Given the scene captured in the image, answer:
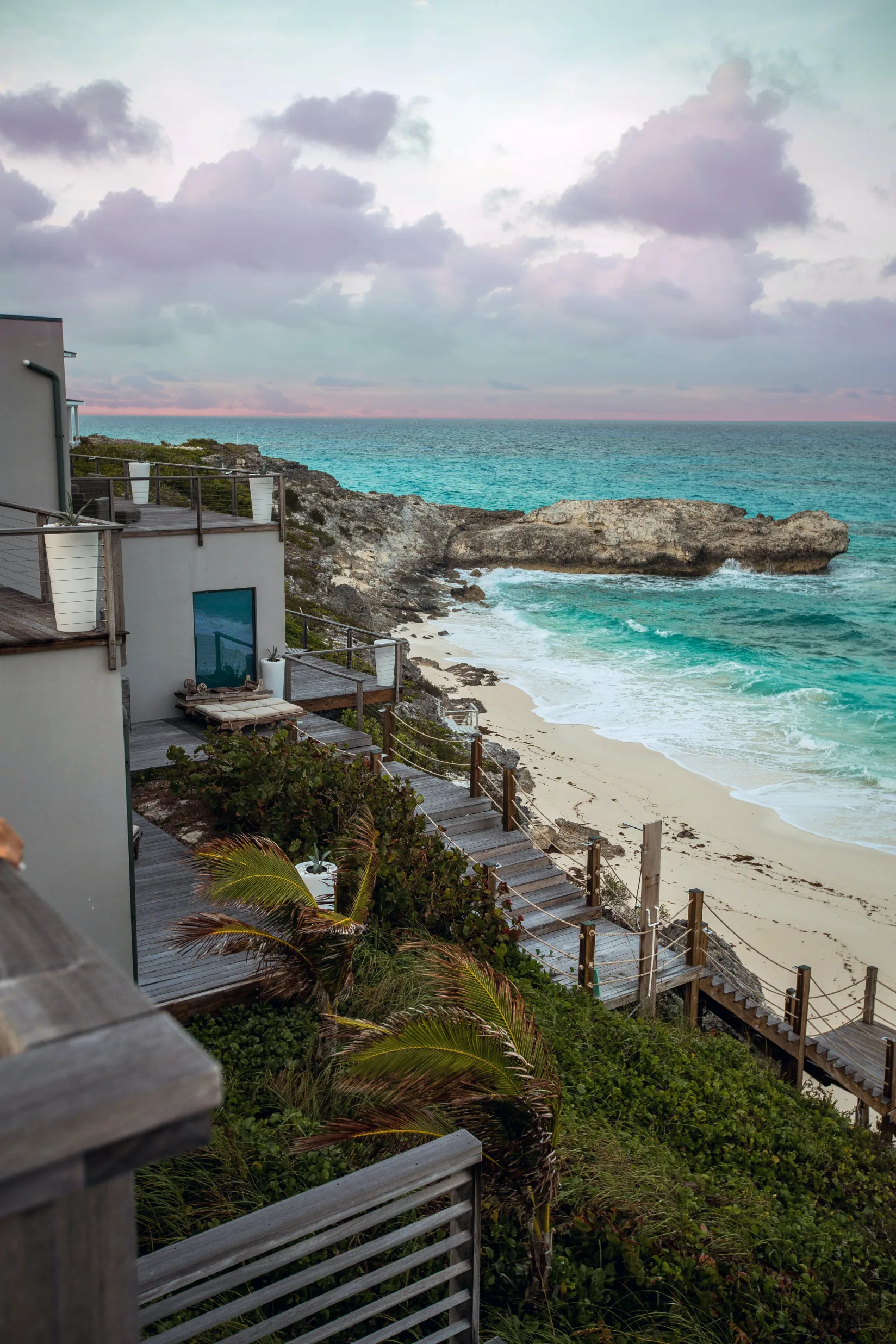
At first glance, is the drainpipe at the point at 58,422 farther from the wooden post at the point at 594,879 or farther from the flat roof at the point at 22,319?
the wooden post at the point at 594,879

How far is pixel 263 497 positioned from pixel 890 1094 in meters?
13.3

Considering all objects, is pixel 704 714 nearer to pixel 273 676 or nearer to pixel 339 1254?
pixel 273 676

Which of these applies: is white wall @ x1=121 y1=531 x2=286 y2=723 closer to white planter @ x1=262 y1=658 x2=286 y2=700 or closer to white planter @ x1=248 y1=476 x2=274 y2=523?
white planter @ x1=248 y1=476 x2=274 y2=523

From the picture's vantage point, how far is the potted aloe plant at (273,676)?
1653 centimetres

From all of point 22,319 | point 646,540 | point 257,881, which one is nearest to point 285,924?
point 257,881

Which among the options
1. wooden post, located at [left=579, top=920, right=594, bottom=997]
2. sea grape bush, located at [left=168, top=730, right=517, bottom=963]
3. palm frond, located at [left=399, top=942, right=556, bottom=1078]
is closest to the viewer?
palm frond, located at [left=399, top=942, right=556, bottom=1078]

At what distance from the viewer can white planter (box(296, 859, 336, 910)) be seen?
9297 millimetres

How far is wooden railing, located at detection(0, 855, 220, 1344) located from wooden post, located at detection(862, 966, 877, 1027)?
1405 cm

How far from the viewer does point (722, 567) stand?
5647 centimetres

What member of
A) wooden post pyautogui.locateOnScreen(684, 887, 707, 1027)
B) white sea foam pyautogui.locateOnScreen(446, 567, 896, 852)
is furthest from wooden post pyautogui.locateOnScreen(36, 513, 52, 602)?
white sea foam pyautogui.locateOnScreen(446, 567, 896, 852)

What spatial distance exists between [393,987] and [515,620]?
3385 centimetres

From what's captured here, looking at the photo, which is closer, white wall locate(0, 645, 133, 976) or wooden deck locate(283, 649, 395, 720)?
white wall locate(0, 645, 133, 976)

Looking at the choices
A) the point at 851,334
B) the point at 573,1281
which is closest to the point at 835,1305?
the point at 573,1281

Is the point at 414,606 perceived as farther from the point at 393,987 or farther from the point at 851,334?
the point at 851,334
